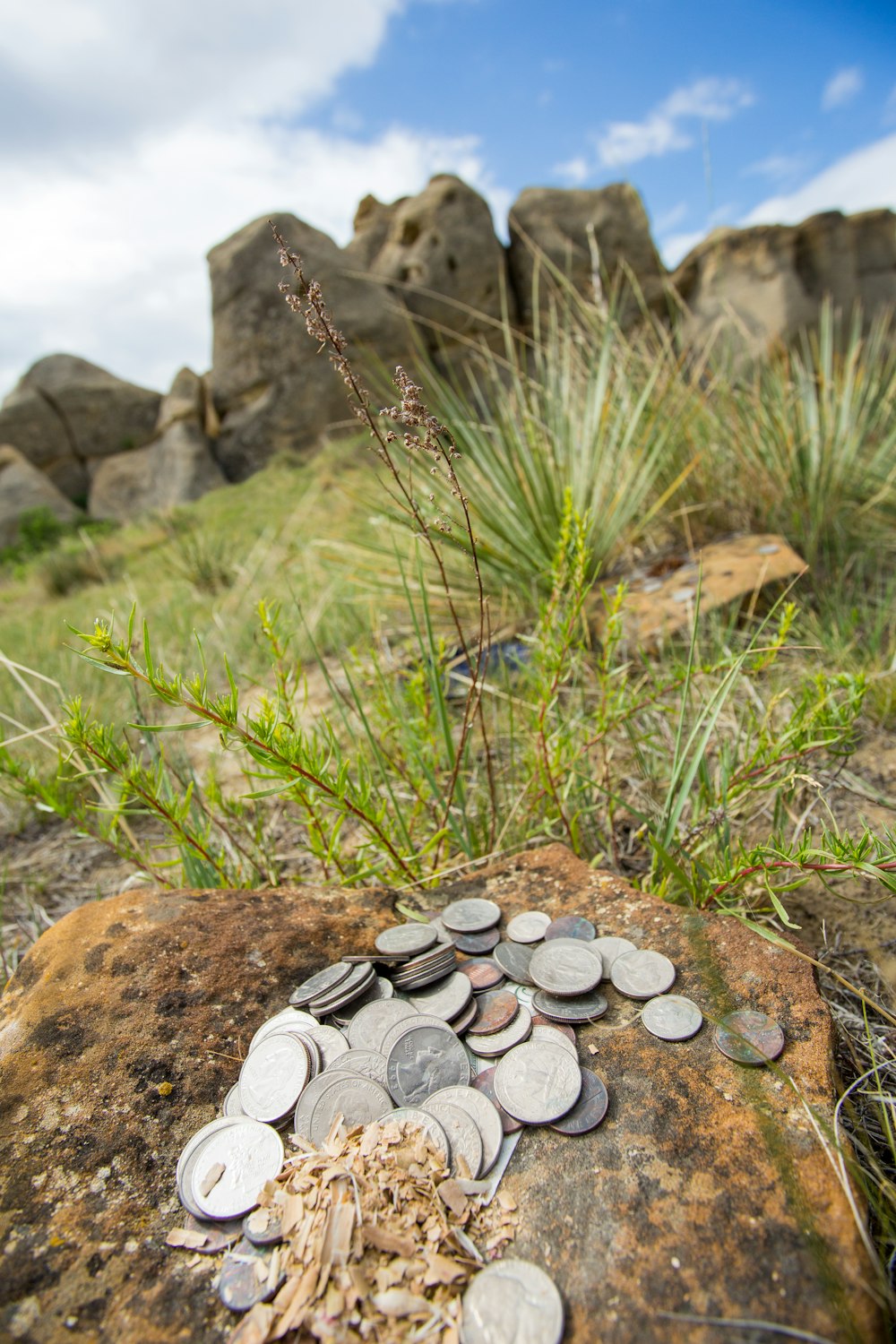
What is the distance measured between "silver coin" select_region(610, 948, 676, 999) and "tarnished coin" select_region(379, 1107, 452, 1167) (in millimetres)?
325

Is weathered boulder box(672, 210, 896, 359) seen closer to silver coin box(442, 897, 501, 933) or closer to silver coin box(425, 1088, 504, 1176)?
silver coin box(442, 897, 501, 933)

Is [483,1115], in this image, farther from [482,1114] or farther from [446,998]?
[446,998]

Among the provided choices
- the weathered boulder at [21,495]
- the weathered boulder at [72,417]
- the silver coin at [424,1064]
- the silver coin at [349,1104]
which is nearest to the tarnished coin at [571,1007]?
the silver coin at [424,1064]

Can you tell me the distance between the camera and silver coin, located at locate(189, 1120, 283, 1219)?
0.80 metres

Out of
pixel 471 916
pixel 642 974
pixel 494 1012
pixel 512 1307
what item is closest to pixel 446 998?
pixel 494 1012

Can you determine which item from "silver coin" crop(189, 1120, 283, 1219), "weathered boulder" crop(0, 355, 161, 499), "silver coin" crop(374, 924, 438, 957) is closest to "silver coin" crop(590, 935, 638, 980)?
"silver coin" crop(374, 924, 438, 957)

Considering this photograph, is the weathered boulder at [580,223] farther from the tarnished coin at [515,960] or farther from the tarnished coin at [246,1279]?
the tarnished coin at [246,1279]

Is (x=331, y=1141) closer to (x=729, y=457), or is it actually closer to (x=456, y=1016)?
(x=456, y=1016)

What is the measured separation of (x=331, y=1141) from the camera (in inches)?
33.1

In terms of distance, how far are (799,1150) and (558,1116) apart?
0.85 ft

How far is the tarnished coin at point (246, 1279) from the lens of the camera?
72cm

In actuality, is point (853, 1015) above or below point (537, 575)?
below

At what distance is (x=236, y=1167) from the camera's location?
84 centimetres

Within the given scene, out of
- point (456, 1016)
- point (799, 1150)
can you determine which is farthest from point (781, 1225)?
point (456, 1016)
